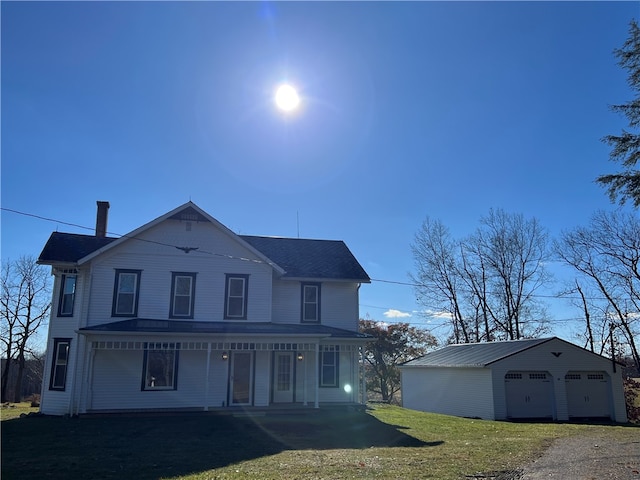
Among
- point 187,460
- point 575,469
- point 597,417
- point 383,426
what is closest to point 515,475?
point 575,469

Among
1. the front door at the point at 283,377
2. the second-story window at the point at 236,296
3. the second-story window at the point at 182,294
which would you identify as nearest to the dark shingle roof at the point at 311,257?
the second-story window at the point at 236,296

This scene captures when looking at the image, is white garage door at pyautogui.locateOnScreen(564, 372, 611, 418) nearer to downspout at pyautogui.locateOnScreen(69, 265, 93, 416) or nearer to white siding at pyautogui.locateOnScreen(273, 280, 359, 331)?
white siding at pyautogui.locateOnScreen(273, 280, 359, 331)

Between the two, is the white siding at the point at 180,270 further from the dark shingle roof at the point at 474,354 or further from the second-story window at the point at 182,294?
the dark shingle roof at the point at 474,354

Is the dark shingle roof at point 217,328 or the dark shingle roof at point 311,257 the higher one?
the dark shingle roof at point 311,257

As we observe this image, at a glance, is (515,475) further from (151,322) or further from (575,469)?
(151,322)

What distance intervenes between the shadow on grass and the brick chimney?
786 cm

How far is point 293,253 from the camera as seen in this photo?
23.8m

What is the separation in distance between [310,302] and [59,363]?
10.2 m

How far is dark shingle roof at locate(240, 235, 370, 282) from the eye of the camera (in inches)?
886

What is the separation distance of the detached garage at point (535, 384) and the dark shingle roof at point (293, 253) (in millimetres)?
8490

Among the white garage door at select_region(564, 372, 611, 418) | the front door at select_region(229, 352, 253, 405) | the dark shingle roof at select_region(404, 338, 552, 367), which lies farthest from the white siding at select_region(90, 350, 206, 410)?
the white garage door at select_region(564, 372, 611, 418)

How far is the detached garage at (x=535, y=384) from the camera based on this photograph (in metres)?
24.6

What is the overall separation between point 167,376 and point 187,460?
30.4 feet

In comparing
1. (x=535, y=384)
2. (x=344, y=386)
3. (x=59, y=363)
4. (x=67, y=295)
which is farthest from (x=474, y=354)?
(x=67, y=295)
